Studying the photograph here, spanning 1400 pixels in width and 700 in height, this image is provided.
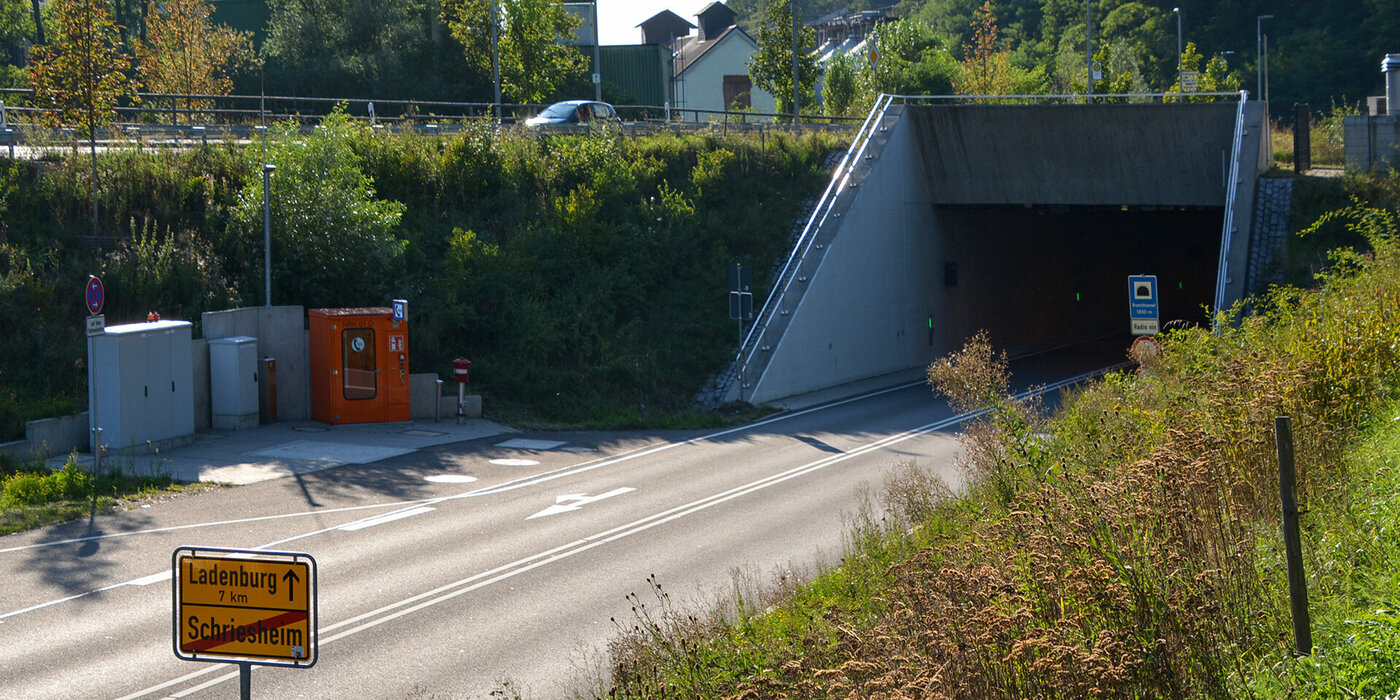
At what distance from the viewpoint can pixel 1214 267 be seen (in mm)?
46031

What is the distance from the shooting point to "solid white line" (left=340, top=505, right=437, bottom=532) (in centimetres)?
1446

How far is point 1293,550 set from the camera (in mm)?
5293

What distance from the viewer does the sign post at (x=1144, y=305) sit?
628 inches

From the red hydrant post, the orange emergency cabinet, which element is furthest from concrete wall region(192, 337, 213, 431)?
the red hydrant post

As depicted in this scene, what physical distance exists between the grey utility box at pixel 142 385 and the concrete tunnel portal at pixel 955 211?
11.3 metres

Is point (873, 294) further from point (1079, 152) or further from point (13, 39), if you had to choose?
point (13, 39)

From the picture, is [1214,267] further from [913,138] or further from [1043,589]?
[1043,589]

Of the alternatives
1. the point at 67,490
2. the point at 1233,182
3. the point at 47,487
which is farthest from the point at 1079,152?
the point at 47,487

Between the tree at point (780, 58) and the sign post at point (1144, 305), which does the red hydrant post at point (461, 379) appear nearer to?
the sign post at point (1144, 305)

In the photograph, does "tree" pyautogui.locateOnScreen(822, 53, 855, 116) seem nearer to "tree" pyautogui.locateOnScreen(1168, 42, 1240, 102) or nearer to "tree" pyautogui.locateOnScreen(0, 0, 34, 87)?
"tree" pyautogui.locateOnScreen(1168, 42, 1240, 102)

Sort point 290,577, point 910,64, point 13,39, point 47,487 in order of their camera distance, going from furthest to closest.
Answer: point 13,39 < point 910,64 < point 47,487 < point 290,577

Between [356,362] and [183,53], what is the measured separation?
25.8 metres

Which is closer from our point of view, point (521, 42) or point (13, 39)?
point (521, 42)

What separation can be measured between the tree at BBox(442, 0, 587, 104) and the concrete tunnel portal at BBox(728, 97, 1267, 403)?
16715 mm
